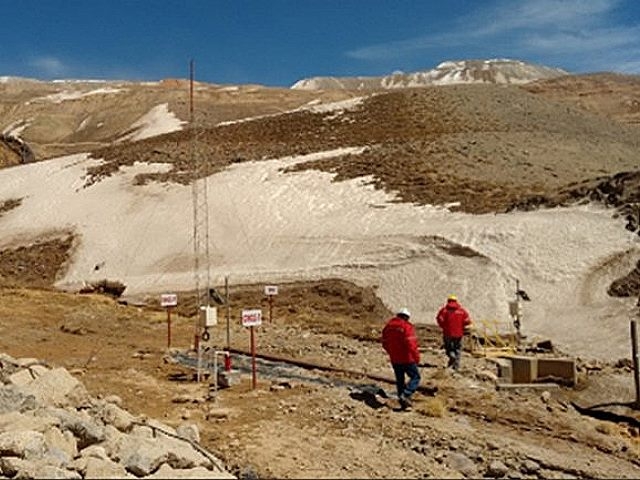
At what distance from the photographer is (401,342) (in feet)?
40.5

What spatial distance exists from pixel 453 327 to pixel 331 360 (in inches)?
125

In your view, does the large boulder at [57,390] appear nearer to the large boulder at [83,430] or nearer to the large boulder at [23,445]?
the large boulder at [83,430]

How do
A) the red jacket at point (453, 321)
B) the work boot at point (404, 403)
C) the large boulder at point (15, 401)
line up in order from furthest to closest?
the red jacket at point (453, 321)
the work boot at point (404, 403)
the large boulder at point (15, 401)

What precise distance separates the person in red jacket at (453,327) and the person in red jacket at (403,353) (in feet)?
11.6

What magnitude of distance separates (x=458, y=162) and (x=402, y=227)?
9.54 meters

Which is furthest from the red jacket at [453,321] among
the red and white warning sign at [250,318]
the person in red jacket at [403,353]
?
the red and white warning sign at [250,318]

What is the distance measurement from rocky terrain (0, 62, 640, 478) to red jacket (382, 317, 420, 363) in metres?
0.82

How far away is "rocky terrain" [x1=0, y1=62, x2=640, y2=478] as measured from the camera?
31.3ft

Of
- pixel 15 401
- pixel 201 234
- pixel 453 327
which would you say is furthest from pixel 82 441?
pixel 201 234

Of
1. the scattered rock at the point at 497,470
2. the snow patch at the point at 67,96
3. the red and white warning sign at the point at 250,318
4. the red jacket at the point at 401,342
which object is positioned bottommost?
the scattered rock at the point at 497,470

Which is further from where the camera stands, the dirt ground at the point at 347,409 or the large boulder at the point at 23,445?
the dirt ground at the point at 347,409

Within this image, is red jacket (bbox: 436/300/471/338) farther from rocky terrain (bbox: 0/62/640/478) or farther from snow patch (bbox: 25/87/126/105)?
snow patch (bbox: 25/87/126/105)

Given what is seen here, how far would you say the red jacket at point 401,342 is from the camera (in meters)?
12.3

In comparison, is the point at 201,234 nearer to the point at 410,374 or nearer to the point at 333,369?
the point at 333,369
